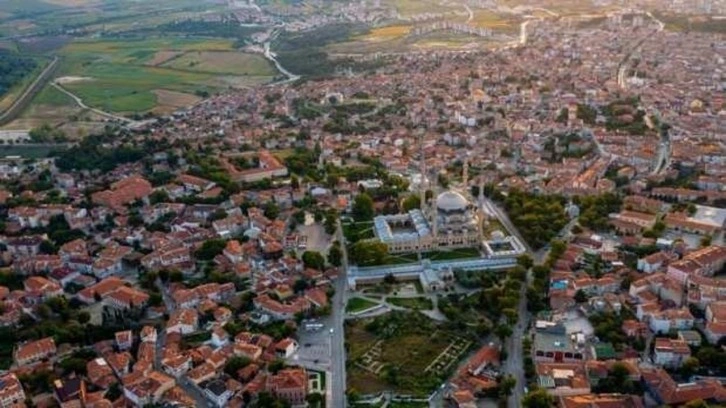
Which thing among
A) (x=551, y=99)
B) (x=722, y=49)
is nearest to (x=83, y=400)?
(x=551, y=99)

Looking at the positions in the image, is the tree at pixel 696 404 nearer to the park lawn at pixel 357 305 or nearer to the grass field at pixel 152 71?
the park lawn at pixel 357 305

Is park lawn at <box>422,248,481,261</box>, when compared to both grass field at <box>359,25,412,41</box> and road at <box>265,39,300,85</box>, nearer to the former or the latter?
road at <box>265,39,300,85</box>

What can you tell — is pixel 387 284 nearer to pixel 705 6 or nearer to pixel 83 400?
pixel 83 400

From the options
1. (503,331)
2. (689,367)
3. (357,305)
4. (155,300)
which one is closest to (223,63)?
(155,300)

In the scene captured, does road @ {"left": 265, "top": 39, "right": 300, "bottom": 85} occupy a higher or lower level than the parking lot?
higher

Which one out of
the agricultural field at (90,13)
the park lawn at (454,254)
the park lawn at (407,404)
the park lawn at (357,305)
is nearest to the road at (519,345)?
the park lawn at (454,254)

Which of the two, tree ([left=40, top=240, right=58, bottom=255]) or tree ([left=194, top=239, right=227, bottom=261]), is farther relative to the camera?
tree ([left=40, top=240, right=58, bottom=255])

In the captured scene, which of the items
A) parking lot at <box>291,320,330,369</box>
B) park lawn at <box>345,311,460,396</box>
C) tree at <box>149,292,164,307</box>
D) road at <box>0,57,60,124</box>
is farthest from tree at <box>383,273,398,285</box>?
road at <box>0,57,60,124</box>

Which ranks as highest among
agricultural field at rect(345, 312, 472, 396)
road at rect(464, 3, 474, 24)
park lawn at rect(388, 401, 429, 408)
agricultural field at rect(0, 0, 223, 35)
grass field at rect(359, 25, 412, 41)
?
agricultural field at rect(0, 0, 223, 35)
